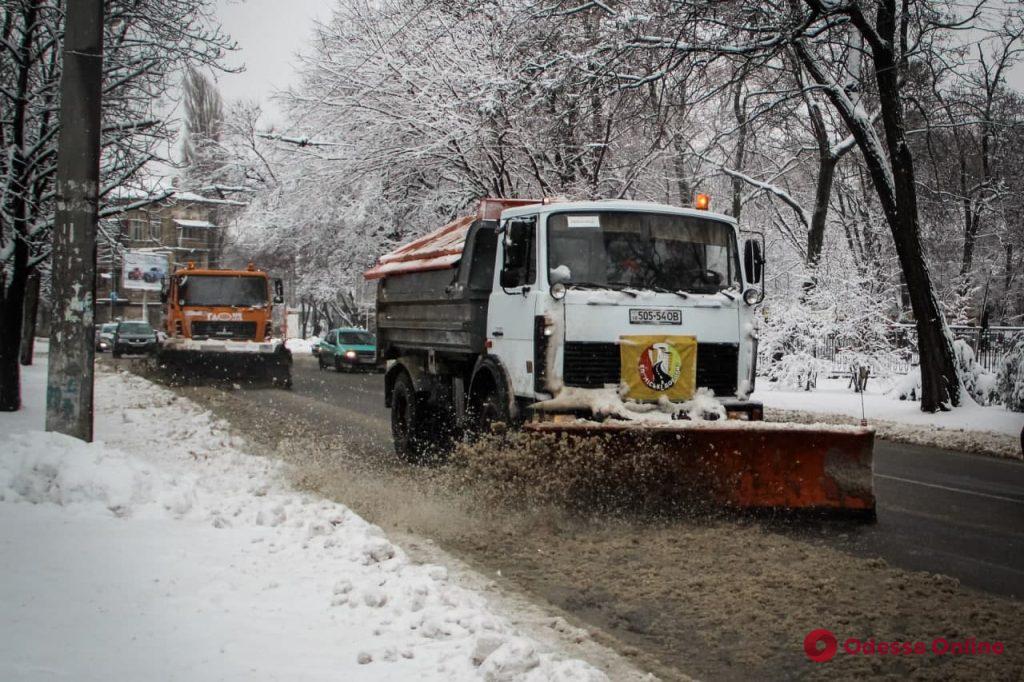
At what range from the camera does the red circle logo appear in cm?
447

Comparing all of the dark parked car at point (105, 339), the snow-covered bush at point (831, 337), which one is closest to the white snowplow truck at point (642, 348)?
→ the snow-covered bush at point (831, 337)

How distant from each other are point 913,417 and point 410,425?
9.73m

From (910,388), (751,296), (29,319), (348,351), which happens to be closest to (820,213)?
(910,388)

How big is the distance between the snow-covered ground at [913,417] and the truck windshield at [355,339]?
612 inches

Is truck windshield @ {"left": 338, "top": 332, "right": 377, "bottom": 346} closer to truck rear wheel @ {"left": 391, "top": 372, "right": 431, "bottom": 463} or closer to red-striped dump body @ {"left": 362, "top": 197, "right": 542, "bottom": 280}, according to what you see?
red-striped dump body @ {"left": 362, "top": 197, "right": 542, "bottom": 280}

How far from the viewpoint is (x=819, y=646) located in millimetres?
4598

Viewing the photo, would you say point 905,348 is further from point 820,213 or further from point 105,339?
point 105,339

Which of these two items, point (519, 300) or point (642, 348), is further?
point (519, 300)

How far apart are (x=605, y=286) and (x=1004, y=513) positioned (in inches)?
153

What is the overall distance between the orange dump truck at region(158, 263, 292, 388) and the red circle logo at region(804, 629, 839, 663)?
20.0 m

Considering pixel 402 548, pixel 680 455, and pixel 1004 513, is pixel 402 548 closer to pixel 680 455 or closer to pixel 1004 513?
pixel 680 455

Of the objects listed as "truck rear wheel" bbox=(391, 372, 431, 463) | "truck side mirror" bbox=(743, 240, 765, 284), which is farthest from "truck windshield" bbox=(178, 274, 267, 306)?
"truck side mirror" bbox=(743, 240, 765, 284)

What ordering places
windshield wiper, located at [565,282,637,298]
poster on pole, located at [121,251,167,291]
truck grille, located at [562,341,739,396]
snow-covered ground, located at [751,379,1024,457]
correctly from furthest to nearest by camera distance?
poster on pole, located at [121,251,167,291] → snow-covered ground, located at [751,379,1024,457] → windshield wiper, located at [565,282,637,298] → truck grille, located at [562,341,739,396]

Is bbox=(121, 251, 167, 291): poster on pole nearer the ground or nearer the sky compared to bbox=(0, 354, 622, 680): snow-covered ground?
nearer the sky
